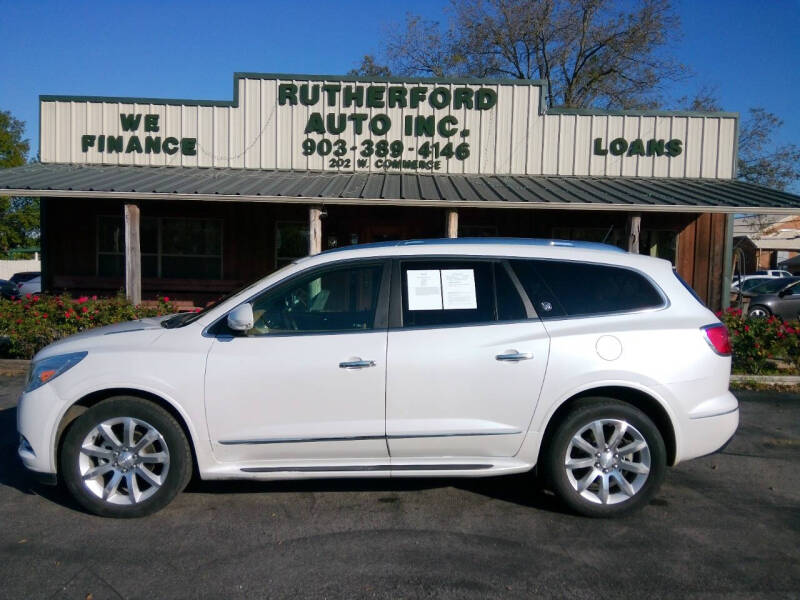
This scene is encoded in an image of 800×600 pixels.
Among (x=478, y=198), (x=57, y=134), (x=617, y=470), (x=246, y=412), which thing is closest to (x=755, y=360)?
(x=478, y=198)

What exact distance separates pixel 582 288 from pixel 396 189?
7.04 m

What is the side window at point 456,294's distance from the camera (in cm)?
440

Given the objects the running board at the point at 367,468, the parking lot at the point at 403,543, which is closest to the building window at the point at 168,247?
the parking lot at the point at 403,543

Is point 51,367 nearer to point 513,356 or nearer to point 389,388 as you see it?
point 389,388

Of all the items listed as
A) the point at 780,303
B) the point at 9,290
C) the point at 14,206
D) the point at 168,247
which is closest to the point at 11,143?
the point at 14,206

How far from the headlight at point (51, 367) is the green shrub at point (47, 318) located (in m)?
5.15

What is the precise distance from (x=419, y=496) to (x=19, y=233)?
52252 millimetres

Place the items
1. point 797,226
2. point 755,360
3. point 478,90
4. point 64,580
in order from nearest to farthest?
point 64,580 → point 755,360 → point 478,90 → point 797,226

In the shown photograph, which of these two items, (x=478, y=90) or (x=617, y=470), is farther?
(x=478, y=90)

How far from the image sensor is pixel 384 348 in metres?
4.26

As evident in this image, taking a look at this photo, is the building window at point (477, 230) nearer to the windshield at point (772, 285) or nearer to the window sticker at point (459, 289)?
the window sticker at point (459, 289)

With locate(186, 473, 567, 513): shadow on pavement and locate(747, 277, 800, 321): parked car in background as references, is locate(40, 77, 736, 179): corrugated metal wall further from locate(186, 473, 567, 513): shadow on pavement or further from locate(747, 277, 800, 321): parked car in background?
locate(186, 473, 567, 513): shadow on pavement

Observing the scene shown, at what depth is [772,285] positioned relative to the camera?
1956 centimetres

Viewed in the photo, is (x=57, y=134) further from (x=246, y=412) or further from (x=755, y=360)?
(x=755, y=360)
